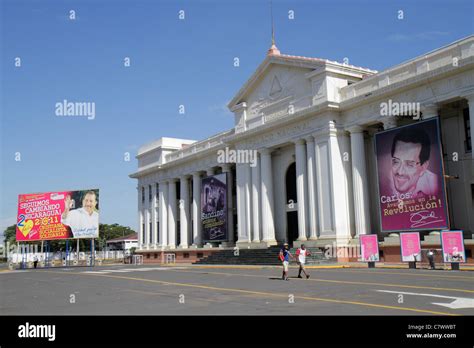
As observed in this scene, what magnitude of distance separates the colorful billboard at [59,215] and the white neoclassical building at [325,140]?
1164cm

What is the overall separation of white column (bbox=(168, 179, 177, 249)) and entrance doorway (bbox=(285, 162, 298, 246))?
20617 mm

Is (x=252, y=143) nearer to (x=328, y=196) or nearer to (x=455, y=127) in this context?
(x=328, y=196)

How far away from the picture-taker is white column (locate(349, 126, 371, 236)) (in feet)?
115

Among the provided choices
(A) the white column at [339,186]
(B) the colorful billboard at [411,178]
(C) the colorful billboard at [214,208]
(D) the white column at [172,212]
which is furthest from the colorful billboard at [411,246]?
(D) the white column at [172,212]

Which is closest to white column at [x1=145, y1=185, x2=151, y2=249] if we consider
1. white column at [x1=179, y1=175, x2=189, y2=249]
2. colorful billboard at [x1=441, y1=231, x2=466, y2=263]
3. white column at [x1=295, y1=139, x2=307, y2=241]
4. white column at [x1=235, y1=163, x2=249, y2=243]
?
white column at [x1=179, y1=175, x2=189, y2=249]

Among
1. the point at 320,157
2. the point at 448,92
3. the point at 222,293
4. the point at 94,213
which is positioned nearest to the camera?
the point at 222,293

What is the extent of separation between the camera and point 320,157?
37.1 metres

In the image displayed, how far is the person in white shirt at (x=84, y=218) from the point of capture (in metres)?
52.9

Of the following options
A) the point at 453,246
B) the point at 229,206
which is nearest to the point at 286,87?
the point at 229,206

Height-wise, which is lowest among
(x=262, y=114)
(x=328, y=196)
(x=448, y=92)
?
(x=328, y=196)

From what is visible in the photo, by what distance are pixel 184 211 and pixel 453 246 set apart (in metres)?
37.3

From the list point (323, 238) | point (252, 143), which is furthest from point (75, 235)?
point (323, 238)

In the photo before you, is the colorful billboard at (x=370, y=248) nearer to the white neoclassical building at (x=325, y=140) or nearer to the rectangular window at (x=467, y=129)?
the white neoclassical building at (x=325, y=140)
